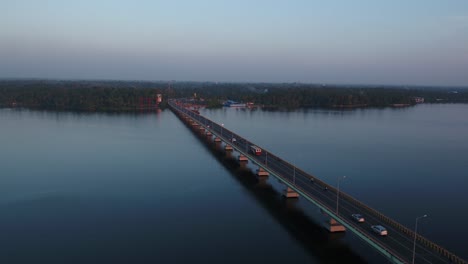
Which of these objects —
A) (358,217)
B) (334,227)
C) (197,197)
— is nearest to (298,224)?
(334,227)

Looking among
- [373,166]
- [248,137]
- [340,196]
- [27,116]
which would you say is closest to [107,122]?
[27,116]

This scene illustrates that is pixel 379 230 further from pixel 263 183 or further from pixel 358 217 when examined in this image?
pixel 263 183

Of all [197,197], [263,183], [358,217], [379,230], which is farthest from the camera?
[263,183]

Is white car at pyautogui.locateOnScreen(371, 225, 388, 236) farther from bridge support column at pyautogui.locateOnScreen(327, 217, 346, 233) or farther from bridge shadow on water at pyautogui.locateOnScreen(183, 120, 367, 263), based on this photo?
bridge support column at pyautogui.locateOnScreen(327, 217, 346, 233)

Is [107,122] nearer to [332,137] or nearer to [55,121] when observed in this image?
[55,121]

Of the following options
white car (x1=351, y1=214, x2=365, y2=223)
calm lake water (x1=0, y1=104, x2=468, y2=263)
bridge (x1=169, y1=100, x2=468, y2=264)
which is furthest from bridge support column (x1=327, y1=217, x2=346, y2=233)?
white car (x1=351, y1=214, x2=365, y2=223)

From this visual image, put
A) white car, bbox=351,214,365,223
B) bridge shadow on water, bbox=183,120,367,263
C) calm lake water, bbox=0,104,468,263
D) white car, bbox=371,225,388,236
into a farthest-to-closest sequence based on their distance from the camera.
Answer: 1. calm lake water, bbox=0,104,468,263
2. bridge shadow on water, bbox=183,120,367,263
3. white car, bbox=351,214,365,223
4. white car, bbox=371,225,388,236
